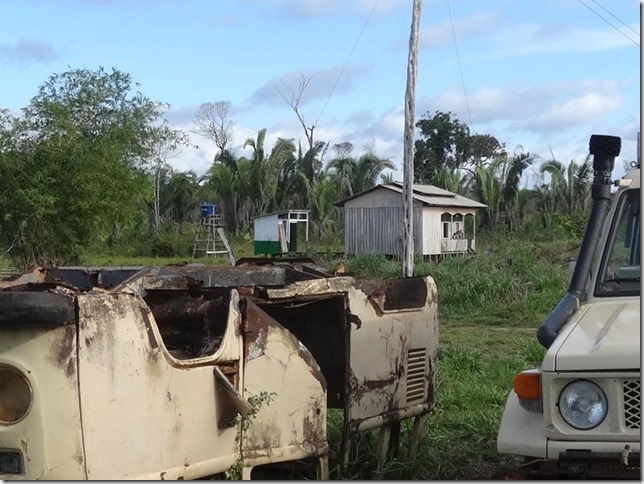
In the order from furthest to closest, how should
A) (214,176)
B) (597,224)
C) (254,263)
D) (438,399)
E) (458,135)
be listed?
1. (458,135)
2. (214,176)
3. (438,399)
4. (254,263)
5. (597,224)

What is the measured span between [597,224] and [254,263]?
2.72 metres

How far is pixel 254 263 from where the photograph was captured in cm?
625

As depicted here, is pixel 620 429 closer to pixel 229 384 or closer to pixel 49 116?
pixel 229 384

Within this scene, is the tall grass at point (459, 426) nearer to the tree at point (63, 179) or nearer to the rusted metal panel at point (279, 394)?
the rusted metal panel at point (279, 394)

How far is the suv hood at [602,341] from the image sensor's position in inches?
122

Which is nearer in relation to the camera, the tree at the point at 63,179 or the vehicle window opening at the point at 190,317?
the vehicle window opening at the point at 190,317

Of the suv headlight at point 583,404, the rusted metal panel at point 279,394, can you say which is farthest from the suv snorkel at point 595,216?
the rusted metal panel at point 279,394

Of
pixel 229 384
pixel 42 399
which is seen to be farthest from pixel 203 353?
pixel 42 399

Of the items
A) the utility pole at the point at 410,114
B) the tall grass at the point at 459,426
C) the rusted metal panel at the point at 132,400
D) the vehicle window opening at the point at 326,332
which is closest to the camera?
the rusted metal panel at the point at 132,400

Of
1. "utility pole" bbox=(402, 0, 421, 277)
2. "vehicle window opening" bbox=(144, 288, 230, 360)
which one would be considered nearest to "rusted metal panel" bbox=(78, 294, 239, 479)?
"vehicle window opening" bbox=(144, 288, 230, 360)

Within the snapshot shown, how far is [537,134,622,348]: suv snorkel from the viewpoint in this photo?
156 inches

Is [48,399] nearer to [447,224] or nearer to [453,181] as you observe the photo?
[447,224]

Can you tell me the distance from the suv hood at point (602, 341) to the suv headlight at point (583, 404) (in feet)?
0.28

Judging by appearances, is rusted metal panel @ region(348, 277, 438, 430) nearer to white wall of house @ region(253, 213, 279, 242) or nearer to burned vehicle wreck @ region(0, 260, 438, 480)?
burned vehicle wreck @ region(0, 260, 438, 480)
